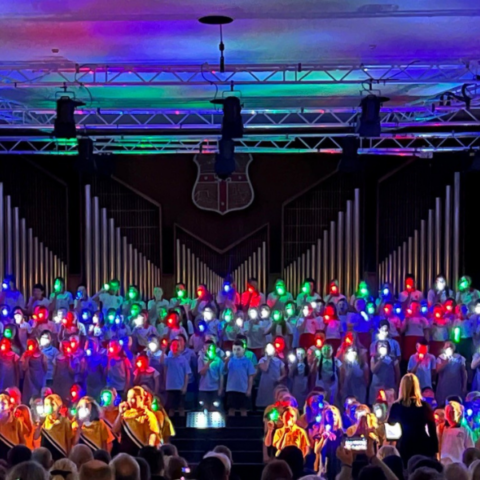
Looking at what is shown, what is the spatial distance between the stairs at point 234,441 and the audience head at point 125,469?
262 inches

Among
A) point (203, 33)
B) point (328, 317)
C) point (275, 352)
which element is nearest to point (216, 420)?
point (275, 352)

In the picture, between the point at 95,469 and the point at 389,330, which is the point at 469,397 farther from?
the point at 95,469

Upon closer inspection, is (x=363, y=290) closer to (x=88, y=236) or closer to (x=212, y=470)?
(x=88, y=236)

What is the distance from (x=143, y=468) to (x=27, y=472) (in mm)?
1248

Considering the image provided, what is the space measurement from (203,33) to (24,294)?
35.6 ft

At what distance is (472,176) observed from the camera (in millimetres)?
19953

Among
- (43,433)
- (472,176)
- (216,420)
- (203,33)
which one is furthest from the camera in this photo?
(472,176)

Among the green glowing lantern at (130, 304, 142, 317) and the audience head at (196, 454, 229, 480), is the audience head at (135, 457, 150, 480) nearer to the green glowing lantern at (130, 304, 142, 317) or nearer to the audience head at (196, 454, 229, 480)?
the audience head at (196, 454, 229, 480)

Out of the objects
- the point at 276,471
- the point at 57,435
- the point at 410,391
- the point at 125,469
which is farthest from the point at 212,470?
the point at 57,435

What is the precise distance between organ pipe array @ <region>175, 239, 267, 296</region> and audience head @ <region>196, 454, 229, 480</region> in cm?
1351

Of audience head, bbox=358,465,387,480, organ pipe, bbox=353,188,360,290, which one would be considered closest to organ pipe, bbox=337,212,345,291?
organ pipe, bbox=353,188,360,290

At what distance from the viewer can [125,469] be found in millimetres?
7168

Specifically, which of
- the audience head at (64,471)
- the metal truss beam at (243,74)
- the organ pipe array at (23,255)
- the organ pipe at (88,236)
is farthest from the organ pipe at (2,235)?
the audience head at (64,471)

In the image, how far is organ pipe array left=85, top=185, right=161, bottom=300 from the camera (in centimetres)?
2069
